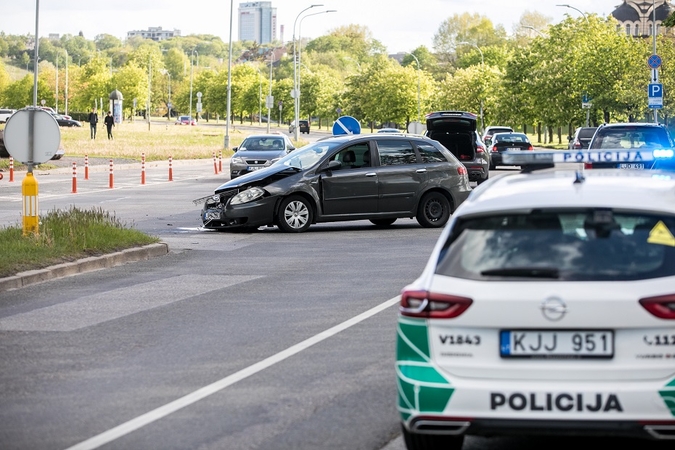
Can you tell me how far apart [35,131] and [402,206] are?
731 cm

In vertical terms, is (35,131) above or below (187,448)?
above

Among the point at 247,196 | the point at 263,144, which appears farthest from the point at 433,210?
the point at 263,144

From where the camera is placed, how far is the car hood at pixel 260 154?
3972 cm

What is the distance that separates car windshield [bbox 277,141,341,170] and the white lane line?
34.4 ft

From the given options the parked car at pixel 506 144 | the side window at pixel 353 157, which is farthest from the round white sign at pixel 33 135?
the parked car at pixel 506 144

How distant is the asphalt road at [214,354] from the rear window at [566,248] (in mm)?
1347

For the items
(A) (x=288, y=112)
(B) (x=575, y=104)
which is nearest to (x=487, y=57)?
(A) (x=288, y=112)

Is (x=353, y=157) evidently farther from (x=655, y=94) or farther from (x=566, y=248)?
(x=655, y=94)

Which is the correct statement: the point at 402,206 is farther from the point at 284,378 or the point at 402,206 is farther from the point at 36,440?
the point at 36,440

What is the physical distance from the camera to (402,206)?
22078 mm

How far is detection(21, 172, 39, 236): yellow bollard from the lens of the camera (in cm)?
1684

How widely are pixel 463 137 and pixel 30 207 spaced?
69.0 feet

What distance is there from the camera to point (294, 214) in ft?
71.1

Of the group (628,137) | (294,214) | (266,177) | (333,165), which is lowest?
(294,214)
